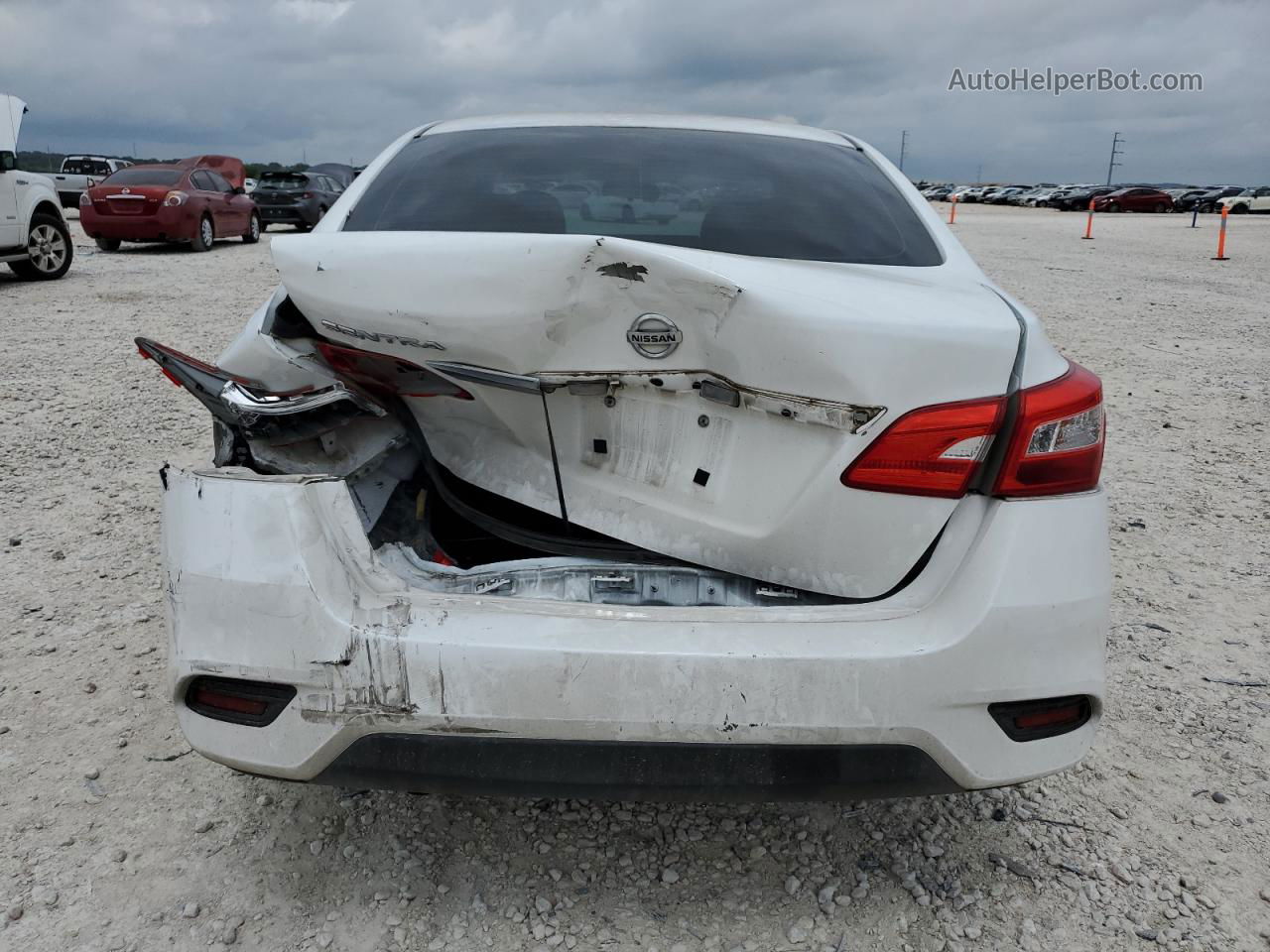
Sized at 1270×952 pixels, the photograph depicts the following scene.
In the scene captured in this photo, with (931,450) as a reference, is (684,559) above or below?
below

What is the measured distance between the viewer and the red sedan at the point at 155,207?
48.3 ft

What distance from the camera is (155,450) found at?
16.7 feet

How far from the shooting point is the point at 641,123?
2.87 metres

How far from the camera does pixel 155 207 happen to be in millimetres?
14828

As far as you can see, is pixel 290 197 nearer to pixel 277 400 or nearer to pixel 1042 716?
pixel 277 400

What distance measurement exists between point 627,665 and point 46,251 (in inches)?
495

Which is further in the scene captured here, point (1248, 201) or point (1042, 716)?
point (1248, 201)

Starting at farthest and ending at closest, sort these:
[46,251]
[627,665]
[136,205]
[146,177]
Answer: [146,177]
[136,205]
[46,251]
[627,665]

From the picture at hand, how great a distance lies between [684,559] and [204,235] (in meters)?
16.3

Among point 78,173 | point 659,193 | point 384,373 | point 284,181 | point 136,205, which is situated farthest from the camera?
point 78,173

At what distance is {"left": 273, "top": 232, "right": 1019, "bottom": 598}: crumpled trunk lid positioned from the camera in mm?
1691

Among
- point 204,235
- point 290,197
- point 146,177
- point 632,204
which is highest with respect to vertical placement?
point 146,177

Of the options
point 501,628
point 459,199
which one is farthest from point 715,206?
point 501,628

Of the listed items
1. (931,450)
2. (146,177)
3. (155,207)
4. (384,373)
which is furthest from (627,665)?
(146,177)
